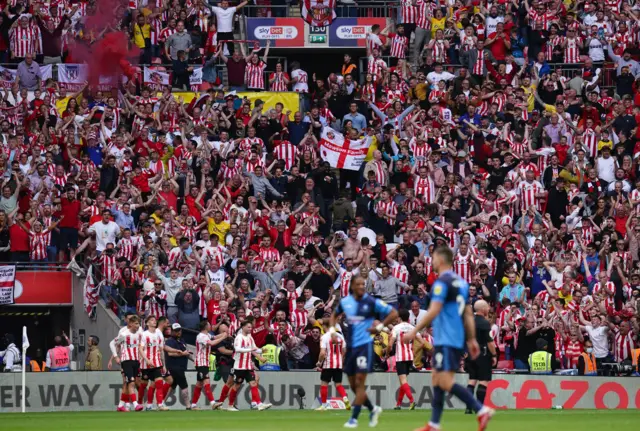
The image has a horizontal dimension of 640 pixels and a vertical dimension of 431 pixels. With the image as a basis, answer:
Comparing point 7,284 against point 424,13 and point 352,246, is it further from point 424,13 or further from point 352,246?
point 424,13

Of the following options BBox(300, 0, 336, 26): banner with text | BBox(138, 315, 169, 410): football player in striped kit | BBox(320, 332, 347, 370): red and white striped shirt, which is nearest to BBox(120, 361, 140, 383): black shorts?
BBox(138, 315, 169, 410): football player in striped kit

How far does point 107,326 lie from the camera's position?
31.9 metres

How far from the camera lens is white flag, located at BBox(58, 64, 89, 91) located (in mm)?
37281

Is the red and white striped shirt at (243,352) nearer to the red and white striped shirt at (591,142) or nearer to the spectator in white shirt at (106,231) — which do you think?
the spectator in white shirt at (106,231)

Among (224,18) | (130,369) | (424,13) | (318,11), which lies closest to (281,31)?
(318,11)

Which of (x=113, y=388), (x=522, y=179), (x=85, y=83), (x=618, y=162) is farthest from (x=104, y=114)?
(x=618, y=162)

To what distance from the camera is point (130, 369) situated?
27469mm

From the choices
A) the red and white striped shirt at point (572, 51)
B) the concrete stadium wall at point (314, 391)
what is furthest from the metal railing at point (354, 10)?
the concrete stadium wall at point (314, 391)

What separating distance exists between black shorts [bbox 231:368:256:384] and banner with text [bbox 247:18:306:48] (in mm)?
16434

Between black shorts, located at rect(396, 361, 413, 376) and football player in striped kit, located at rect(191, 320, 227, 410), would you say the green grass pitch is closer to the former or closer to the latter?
black shorts, located at rect(396, 361, 413, 376)

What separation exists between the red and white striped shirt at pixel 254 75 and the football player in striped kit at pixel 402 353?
41.2 ft

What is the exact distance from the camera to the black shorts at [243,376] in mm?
27359

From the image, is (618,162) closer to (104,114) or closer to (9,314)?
(104,114)

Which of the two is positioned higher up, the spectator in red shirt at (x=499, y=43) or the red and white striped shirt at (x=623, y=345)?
the spectator in red shirt at (x=499, y=43)
